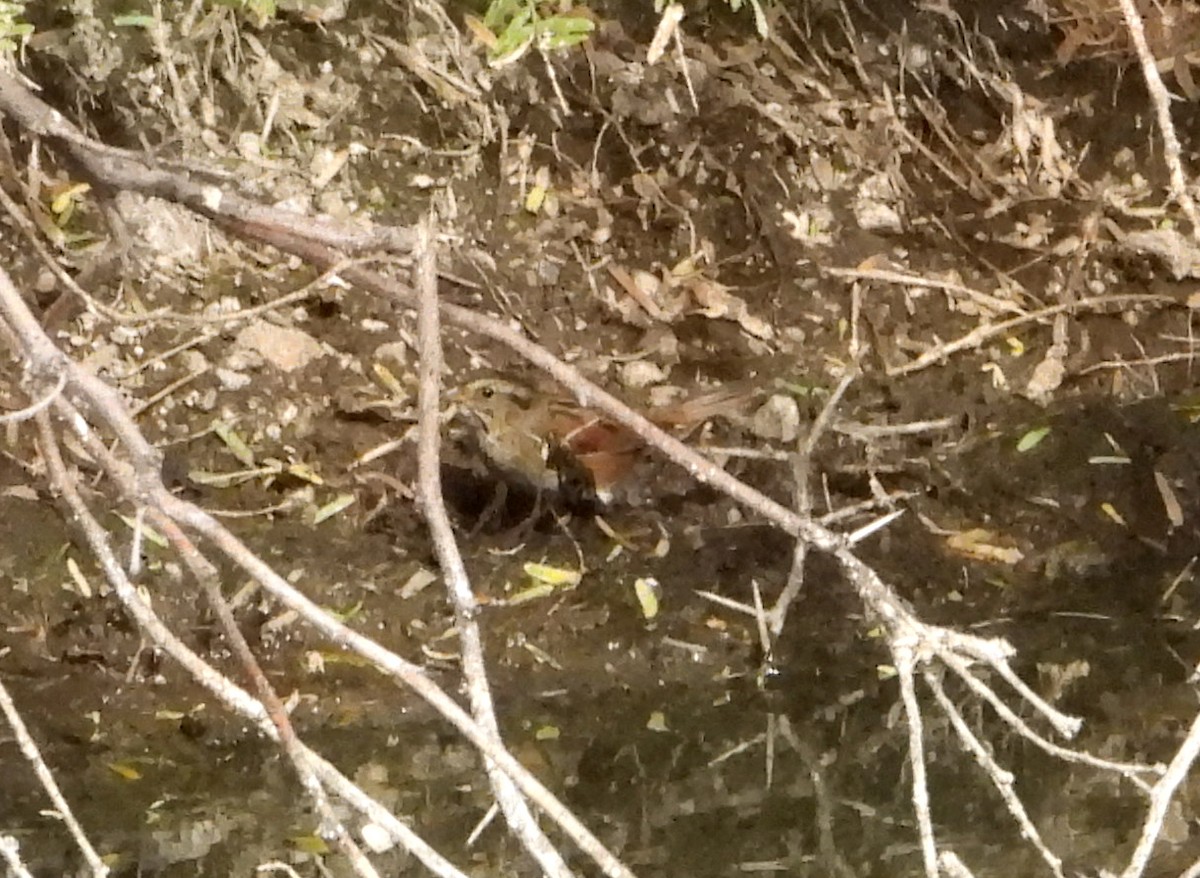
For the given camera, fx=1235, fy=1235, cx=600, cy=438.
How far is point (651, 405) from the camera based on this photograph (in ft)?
3.90

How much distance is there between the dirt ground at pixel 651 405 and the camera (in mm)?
969

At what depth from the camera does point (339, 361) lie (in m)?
1.16

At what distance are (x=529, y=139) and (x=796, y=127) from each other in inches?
10.7

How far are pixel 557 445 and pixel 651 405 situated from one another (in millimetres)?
106

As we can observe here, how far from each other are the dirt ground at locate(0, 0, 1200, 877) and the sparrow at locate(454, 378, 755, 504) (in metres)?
0.02

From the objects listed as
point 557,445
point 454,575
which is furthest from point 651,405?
→ point 454,575

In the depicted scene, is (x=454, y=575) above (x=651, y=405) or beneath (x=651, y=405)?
above

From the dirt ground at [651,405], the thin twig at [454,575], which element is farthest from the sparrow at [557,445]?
the thin twig at [454,575]

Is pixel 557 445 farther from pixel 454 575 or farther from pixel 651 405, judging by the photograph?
Result: pixel 454 575

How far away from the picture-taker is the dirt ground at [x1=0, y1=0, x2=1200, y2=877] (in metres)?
0.97

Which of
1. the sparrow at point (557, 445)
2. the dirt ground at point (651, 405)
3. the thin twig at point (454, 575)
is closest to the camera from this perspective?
the thin twig at point (454, 575)

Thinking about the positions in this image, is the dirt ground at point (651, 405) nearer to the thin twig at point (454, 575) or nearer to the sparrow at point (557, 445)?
the sparrow at point (557, 445)

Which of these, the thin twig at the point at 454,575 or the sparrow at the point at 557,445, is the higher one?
the thin twig at the point at 454,575

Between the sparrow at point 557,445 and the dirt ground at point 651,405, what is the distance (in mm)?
16
